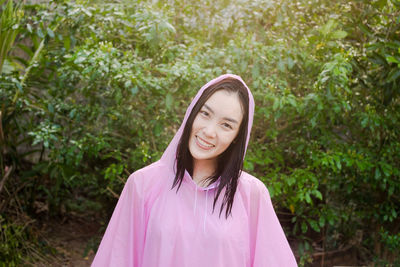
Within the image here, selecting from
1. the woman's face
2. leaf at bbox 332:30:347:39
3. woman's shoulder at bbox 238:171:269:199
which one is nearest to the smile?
the woman's face

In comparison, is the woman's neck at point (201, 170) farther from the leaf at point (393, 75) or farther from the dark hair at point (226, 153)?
the leaf at point (393, 75)

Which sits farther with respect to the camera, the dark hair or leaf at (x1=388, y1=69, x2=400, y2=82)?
leaf at (x1=388, y1=69, x2=400, y2=82)

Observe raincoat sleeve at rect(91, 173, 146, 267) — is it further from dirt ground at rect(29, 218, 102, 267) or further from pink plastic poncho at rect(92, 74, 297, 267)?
dirt ground at rect(29, 218, 102, 267)

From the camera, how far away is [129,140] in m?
4.00

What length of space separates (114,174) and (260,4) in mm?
1751

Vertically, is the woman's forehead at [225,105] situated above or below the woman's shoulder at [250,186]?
above

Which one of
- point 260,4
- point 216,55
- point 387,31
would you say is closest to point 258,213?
point 216,55

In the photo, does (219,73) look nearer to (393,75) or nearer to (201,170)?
(393,75)

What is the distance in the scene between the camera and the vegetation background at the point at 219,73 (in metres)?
3.32

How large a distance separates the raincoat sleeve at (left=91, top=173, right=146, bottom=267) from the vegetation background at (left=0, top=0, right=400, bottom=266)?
126 centimetres

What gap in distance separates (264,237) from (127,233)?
604 mm

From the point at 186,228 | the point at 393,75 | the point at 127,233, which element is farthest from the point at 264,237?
the point at 393,75

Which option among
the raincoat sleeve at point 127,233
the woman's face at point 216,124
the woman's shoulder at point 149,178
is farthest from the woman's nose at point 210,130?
the raincoat sleeve at point 127,233

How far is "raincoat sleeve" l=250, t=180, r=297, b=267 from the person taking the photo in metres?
2.03
